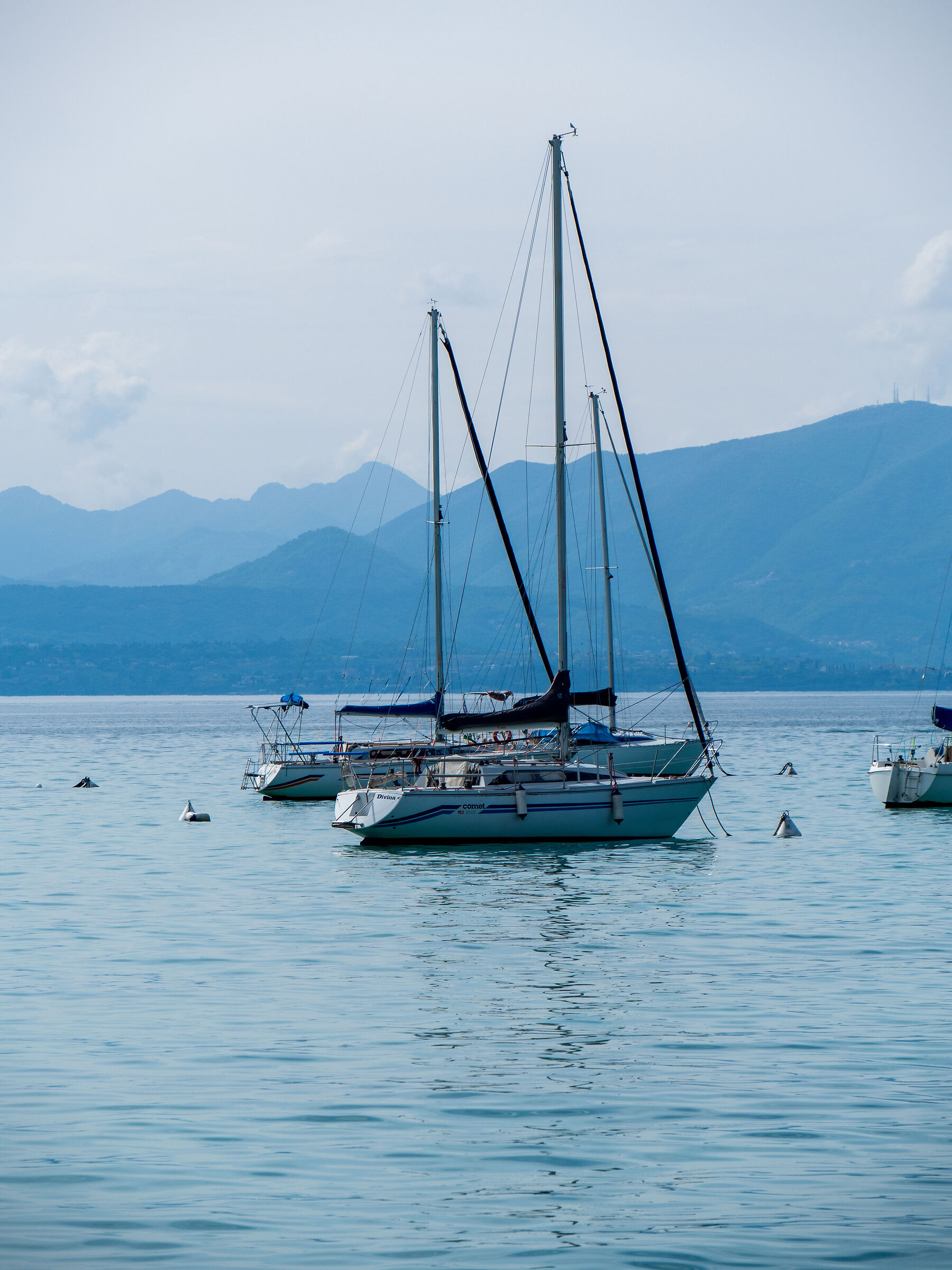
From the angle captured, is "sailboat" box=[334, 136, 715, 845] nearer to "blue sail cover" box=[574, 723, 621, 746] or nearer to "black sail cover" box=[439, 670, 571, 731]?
"black sail cover" box=[439, 670, 571, 731]

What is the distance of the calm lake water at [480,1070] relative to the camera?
39.3ft

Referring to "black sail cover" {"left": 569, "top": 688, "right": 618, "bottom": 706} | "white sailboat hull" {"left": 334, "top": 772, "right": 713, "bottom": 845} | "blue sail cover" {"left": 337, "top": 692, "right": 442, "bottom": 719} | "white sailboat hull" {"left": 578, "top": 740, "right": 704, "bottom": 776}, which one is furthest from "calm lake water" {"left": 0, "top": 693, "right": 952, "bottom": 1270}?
"blue sail cover" {"left": 337, "top": 692, "right": 442, "bottom": 719}

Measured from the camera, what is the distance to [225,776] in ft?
282

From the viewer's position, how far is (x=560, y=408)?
42.4 metres

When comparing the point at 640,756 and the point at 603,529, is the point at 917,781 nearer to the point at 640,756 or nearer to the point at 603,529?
the point at 640,756

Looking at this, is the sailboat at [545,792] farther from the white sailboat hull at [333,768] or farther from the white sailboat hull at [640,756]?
the white sailboat hull at [333,768]

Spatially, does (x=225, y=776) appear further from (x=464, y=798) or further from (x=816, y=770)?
(x=464, y=798)

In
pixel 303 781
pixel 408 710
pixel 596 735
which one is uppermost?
pixel 408 710

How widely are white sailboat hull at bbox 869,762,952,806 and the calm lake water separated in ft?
55.3

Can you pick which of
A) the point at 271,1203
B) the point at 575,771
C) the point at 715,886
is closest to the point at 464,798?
the point at 575,771

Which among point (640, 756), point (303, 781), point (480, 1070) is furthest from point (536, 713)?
point (480, 1070)

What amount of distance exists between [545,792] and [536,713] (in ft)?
6.95

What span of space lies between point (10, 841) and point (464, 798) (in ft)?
53.6

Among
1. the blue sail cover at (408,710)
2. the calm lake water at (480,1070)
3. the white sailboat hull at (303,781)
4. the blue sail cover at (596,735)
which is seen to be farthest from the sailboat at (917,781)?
the white sailboat hull at (303,781)
